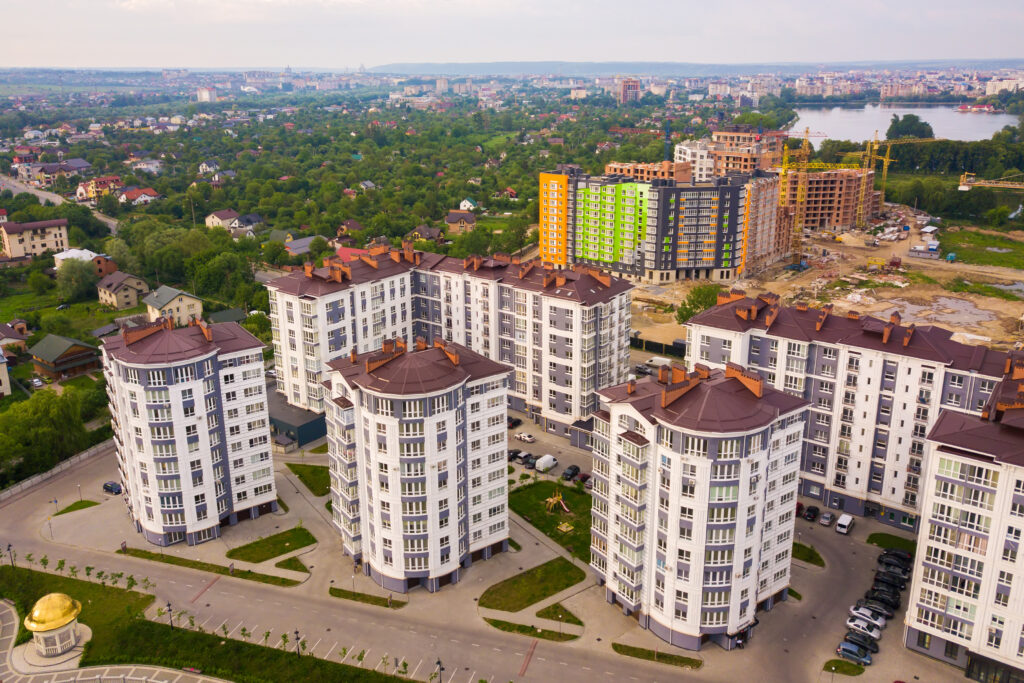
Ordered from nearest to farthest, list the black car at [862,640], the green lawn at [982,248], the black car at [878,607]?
1. the black car at [862,640]
2. the black car at [878,607]
3. the green lawn at [982,248]

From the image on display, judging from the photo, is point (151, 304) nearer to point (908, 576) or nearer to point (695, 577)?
point (695, 577)

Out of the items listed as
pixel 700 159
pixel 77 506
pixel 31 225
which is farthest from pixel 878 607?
pixel 700 159

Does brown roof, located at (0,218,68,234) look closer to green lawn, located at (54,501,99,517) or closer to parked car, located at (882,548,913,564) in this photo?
green lawn, located at (54,501,99,517)

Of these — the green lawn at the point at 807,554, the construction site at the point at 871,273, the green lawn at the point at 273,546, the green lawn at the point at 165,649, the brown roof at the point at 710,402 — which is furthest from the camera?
the construction site at the point at 871,273

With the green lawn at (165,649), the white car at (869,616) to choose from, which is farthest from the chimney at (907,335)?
the green lawn at (165,649)

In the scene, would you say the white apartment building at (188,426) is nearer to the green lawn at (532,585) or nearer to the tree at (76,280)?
the green lawn at (532,585)

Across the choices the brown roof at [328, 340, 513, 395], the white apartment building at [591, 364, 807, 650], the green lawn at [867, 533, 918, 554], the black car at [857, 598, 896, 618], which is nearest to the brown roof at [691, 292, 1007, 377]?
the green lawn at [867, 533, 918, 554]
